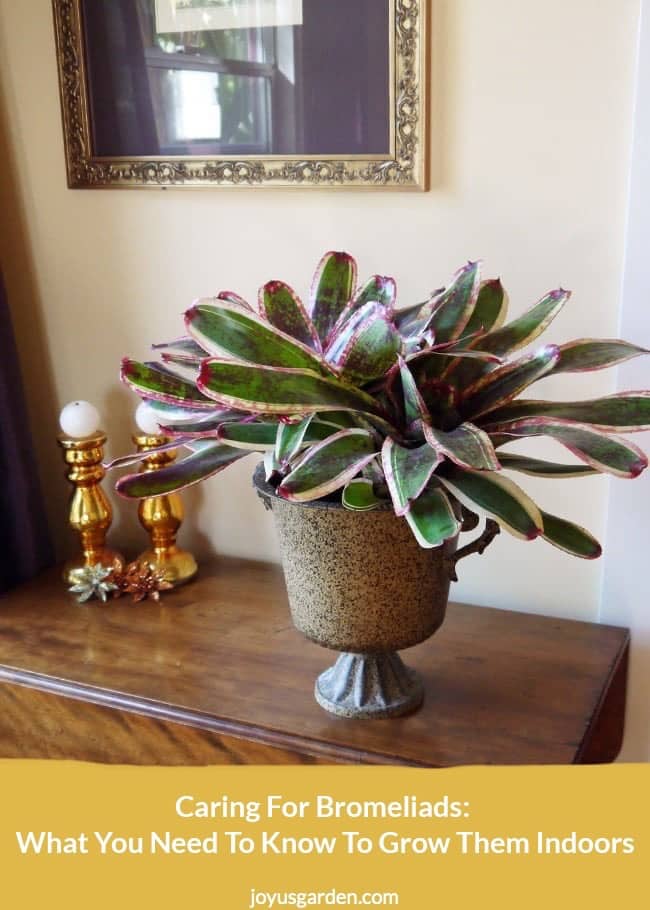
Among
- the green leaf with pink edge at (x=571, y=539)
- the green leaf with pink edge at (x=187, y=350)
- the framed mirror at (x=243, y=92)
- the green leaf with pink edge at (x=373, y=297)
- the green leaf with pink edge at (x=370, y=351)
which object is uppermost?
the framed mirror at (x=243, y=92)

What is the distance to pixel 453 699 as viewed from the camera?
3.37 feet

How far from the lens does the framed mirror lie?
1.13 m

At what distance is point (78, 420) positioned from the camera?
4.28 ft

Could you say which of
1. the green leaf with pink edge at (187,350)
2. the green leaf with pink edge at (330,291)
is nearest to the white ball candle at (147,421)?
the green leaf with pink edge at (187,350)

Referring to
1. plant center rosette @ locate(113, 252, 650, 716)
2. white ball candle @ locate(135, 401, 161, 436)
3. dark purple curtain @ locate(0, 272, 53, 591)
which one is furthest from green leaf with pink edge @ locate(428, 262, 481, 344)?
dark purple curtain @ locate(0, 272, 53, 591)

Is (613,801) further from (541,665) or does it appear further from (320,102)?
(320,102)

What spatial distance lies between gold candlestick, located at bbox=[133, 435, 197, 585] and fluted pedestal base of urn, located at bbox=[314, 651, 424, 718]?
39cm

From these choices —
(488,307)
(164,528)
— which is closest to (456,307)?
(488,307)

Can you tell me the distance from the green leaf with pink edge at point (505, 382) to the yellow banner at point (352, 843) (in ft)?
1.11

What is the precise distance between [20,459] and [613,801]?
2.95ft

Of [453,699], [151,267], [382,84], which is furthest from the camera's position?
[151,267]

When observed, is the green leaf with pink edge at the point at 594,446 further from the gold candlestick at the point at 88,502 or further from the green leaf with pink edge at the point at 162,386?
the gold candlestick at the point at 88,502

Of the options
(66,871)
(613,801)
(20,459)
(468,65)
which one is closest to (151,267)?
(20,459)

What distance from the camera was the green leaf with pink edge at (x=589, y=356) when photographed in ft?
2.87
